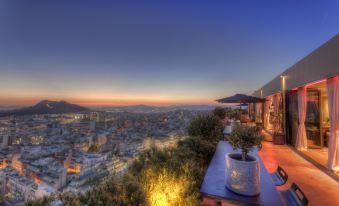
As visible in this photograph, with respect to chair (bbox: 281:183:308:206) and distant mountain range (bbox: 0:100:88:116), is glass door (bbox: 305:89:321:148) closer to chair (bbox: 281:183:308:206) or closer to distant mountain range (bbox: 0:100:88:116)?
chair (bbox: 281:183:308:206)

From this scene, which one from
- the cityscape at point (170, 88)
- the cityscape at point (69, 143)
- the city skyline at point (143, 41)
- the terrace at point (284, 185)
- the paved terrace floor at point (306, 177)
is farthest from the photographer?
the city skyline at point (143, 41)

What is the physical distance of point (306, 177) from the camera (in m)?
4.05

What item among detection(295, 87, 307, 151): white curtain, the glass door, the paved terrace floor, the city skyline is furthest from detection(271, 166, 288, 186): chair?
the city skyline

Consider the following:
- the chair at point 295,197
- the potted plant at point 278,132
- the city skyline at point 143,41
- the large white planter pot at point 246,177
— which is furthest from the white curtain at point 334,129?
the city skyline at point 143,41

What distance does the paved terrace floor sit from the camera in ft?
10.2

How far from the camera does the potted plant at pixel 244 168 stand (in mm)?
1514

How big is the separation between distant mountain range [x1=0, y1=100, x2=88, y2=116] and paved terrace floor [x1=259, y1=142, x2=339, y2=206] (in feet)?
50.4

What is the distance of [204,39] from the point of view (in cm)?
1104

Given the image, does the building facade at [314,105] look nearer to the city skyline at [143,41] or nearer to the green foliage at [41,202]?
the city skyline at [143,41]

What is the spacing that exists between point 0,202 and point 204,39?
11471mm

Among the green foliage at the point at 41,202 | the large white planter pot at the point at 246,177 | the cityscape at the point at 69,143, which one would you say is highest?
the large white planter pot at the point at 246,177

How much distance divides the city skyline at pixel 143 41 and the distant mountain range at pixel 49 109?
1003 mm

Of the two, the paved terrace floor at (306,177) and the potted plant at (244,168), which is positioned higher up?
the potted plant at (244,168)

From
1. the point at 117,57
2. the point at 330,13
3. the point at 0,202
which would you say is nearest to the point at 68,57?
the point at 117,57
